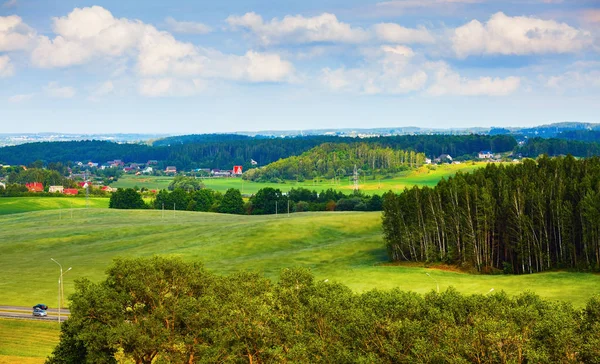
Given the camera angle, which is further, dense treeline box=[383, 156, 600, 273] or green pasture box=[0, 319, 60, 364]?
dense treeline box=[383, 156, 600, 273]

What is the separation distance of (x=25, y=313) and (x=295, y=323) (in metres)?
48.6

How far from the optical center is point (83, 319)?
64.5 m

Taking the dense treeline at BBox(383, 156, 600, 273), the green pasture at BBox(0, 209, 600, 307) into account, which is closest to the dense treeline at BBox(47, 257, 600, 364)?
the green pasture at BBox(0, 209, 600, 307)

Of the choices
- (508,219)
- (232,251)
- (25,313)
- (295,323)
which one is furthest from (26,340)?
(508,219)

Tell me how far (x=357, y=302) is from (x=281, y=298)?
7331 millimetres

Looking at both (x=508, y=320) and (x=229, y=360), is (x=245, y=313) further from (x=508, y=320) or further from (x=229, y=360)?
(x=508, y=320)

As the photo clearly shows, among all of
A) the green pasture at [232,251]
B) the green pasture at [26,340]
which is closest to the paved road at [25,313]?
the green pasture at [26,340]

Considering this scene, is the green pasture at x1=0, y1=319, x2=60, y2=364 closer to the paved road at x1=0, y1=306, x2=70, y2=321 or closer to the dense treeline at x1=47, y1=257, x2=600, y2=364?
the paved road at x1=0, y1=306, x2=70, y2=321

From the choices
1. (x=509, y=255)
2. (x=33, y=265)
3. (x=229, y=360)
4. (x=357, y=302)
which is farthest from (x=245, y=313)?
(x=33, y=265)

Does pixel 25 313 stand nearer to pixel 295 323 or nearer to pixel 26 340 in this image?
pixel 26 340

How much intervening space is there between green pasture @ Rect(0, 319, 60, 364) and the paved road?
114 inches

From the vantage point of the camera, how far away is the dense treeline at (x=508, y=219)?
100 m

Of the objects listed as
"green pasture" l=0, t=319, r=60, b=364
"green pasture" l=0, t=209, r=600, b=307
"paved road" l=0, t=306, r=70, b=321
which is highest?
"green pasture" l=0, t=209, r=600, b=307

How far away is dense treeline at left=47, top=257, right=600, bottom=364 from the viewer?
49.8 m
